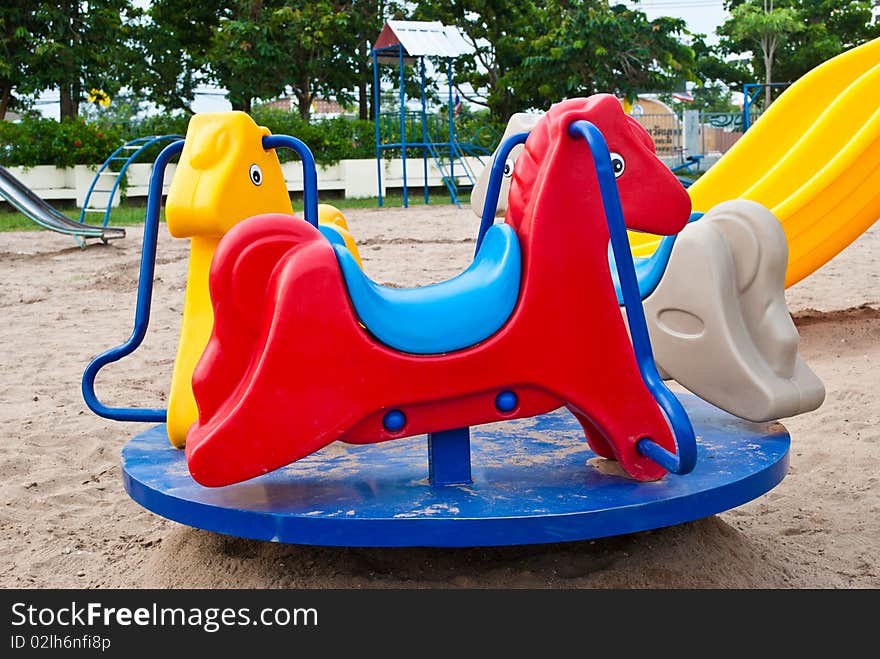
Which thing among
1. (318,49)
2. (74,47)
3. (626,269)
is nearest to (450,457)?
(626,269)

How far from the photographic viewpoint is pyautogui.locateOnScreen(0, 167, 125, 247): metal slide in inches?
443

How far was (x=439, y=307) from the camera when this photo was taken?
2.43 meters

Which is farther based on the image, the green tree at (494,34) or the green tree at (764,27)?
the green tree at (764,27)

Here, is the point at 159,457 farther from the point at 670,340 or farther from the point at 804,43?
the point at 804,43

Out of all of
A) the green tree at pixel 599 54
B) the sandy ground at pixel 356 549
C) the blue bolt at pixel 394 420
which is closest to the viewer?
the blue bolt at pixel 394 420

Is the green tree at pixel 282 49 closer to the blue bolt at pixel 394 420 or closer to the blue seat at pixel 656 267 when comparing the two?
the blue seat at pixel 656 267

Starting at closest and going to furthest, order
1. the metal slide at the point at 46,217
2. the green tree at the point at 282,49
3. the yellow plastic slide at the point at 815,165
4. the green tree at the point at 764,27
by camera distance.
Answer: the yellow plastic slide at the point at 815,165, the metal slide at the point at 46,217, the green tree at the point at 282,49, the green tree at the point at 764,27

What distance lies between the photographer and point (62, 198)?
18703 mm

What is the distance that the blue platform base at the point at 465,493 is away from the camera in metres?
2.28

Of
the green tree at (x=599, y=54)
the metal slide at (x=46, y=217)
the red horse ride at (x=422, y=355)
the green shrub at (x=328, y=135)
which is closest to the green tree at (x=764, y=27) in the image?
the green tree at (x=599, y=54)

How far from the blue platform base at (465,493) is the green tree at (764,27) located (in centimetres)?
2689

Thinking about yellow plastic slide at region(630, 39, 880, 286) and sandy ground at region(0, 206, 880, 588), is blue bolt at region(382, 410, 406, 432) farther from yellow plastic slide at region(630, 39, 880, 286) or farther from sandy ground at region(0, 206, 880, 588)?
yellow plastic slide at region(630, 39, 880, 286)

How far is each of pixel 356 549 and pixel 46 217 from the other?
9658 millimetres

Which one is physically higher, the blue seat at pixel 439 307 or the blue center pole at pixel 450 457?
the blue seat at pixel 439 307
